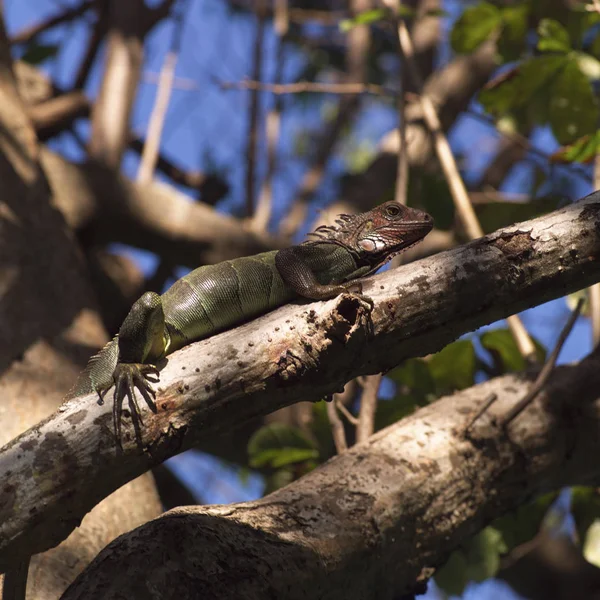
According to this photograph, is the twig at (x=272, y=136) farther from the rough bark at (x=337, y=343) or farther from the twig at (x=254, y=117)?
the rough bark at (x=337, y=343)

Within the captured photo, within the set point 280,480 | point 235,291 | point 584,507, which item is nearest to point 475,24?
point 235,291

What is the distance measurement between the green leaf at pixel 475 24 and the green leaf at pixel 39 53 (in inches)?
169

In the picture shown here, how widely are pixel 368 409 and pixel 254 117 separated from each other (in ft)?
15.3

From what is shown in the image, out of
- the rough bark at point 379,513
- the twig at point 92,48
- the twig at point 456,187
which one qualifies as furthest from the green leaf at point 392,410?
the twig at point 92,48

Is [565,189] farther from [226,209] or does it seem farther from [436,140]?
[226,209]

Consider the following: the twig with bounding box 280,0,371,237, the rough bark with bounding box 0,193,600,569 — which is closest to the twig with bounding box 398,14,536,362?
the rough bark with bounding box 0,193,600,569

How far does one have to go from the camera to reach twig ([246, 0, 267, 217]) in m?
7.92

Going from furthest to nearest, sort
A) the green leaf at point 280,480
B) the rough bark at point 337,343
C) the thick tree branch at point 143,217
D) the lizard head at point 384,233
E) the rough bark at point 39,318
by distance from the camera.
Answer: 1. the thick tree branch at point 143,217
2. the green leaf at point 280,480
3. the lizard head at point 384,233
4. the rough bark at point 39,318
5. the rough bark at point 337,343

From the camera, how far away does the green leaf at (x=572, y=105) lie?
4609 millimetres

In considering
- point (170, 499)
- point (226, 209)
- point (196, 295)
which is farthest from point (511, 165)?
point (196, 295)

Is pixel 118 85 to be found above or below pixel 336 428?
above

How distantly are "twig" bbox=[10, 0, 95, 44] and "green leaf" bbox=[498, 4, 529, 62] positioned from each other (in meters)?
5.45

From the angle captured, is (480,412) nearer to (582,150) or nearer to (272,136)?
(582,150)

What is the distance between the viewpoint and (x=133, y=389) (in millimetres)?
2686
